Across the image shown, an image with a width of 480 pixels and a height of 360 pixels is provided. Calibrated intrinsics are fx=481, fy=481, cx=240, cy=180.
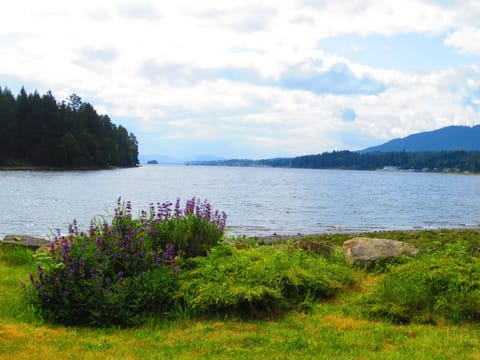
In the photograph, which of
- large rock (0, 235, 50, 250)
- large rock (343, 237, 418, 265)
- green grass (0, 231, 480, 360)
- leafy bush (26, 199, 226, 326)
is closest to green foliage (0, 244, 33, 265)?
large rock (0, 235, 50, 250)

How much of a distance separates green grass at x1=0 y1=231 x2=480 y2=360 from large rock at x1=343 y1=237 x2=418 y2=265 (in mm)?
2779

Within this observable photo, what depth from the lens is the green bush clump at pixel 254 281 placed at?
7.74 meters

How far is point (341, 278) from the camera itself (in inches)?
372

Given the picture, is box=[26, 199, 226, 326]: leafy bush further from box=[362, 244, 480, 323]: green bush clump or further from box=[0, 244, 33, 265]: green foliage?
box=[0, 244, 33, 265]: green foliage

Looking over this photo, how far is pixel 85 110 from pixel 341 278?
128 metres

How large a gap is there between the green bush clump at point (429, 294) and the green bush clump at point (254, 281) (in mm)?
1041

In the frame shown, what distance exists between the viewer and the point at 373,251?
36.0ft

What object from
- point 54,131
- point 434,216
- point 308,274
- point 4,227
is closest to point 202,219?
point 308,274

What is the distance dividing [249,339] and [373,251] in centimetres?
527

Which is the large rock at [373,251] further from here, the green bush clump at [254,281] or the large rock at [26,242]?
the large rock at [26,242]

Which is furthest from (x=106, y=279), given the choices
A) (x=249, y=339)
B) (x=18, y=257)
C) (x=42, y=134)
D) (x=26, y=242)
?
(x=42, y=134)

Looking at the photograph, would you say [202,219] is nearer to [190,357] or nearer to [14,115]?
[190,357]

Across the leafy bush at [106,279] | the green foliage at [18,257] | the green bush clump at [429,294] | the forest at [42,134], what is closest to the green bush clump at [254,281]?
the leafy bush at [106,279]

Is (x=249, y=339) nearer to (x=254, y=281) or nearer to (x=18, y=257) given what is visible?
(x=254, y=281)
